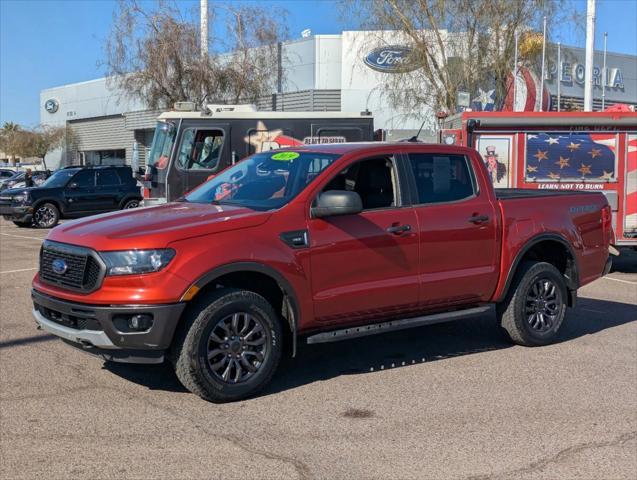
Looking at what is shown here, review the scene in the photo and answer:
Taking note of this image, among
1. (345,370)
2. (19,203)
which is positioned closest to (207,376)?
(345,370)

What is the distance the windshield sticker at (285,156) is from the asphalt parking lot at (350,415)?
182 cm

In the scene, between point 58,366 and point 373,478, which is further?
point 58,366

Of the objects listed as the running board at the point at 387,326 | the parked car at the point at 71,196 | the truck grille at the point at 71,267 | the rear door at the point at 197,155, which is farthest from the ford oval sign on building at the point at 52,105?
the running board at the point at 387,326

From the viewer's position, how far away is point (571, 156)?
1223 centimetres

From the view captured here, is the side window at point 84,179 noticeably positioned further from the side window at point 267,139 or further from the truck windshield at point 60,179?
the side window at point 267,139

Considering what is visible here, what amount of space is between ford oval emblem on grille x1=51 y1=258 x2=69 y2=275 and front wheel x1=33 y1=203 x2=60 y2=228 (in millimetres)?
16419

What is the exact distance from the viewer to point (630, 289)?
35.9ft

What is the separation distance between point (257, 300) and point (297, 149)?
1.69 metres

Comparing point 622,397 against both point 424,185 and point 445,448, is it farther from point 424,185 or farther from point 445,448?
point 424,185

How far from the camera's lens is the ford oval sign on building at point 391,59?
22.1m

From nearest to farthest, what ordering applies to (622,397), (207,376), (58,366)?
(207,376)
(622,397)
(58,366)

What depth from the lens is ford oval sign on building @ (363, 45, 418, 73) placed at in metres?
22.1

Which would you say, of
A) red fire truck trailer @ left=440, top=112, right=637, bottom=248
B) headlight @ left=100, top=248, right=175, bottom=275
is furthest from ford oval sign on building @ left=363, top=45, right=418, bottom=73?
headlight @ left=100, top=248, right=175, bottom=275

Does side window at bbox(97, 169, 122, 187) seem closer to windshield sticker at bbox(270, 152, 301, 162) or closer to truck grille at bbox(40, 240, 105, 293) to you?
windshield sticker at bbox(270, 152, 301, 162)
